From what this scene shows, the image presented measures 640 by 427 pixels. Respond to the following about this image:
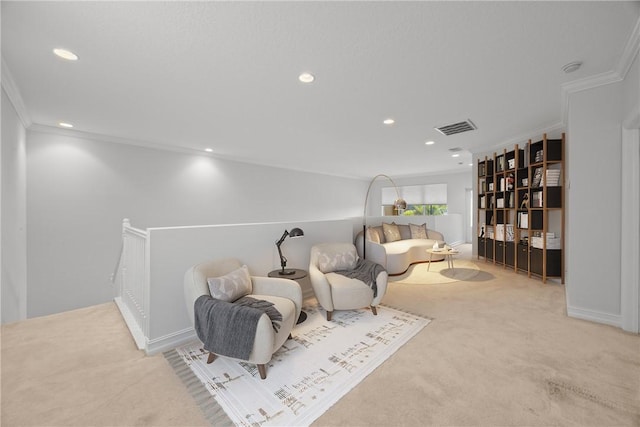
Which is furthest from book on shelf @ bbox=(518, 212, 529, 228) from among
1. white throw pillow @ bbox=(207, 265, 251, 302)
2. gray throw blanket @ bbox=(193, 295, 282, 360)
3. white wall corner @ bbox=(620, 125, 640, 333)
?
white throw pillow @ bbox=(207, 265, 251, 302)

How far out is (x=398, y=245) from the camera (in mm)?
5652

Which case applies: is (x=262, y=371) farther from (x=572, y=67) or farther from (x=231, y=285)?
→ (x=572, y=67)

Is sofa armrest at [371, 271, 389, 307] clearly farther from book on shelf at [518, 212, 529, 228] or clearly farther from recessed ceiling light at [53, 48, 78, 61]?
recessed ceiling light at [53, 48, 78, 61]

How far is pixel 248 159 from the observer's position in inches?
255

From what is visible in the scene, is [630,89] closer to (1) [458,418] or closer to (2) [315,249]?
(1) [458,418]

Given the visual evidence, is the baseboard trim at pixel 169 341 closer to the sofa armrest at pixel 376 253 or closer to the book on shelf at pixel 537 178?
the sofa armrest at pixel 376 253

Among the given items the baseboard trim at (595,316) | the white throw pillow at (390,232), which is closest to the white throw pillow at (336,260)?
the baseboard trim at (595,316)

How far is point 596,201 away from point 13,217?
678 centimetres

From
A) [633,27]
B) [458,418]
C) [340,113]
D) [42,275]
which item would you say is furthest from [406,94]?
[42,275]

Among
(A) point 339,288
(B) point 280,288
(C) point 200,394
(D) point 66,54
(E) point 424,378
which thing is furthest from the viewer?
(A) point 339,288

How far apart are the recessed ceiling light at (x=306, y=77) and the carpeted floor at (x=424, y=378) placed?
2.71 m

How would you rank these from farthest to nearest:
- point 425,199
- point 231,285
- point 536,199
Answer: point 425,199 < point 536,199 < point 231,285

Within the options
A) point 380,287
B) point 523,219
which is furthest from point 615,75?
point 380,287

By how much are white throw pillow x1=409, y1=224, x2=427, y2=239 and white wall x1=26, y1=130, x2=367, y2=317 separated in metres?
Answer: 4.37
